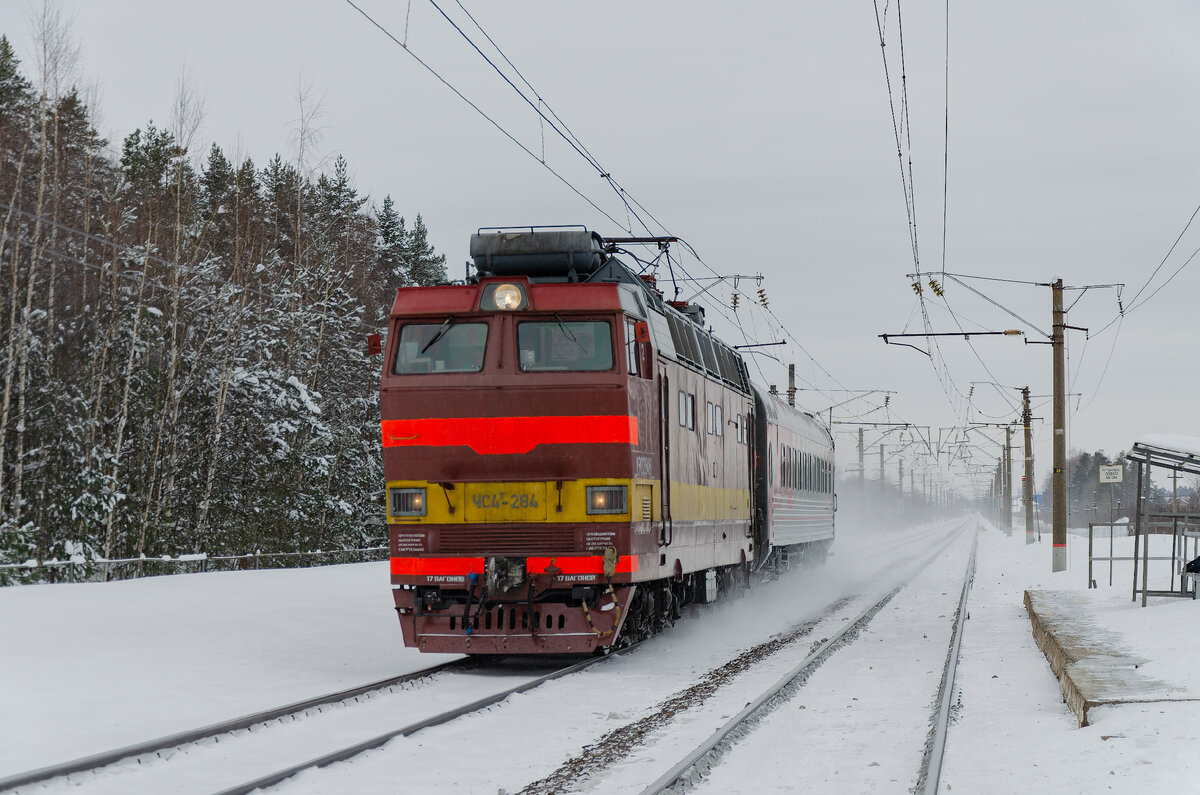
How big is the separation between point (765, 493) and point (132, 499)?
49.6 ft

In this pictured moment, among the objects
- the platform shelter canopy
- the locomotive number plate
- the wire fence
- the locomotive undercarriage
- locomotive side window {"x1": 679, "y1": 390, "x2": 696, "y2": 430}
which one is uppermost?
locomotive side window {"x1": 679, "y1": 390, "x2": 696, "y2": 430}

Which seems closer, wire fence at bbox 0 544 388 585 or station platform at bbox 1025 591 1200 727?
station platform at bbox 1025 591 1200 727

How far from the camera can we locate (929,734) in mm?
8695

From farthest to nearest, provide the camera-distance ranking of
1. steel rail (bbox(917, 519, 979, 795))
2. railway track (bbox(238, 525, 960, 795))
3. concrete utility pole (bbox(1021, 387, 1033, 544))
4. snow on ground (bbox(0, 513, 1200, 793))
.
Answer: concrete utility pole (bbox(1021, 387, 1033, 544)) < snow on ground (bbox(0, 513, 1200, 793)) < railway track (bbox(238, 525, 960, 795)) < steel rail (bbox(917, 519, 979, 795))

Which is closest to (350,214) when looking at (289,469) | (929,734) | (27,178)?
(289,469)

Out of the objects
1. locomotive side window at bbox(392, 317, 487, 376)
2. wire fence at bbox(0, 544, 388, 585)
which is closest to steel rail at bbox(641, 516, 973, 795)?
locomotive side window at bbox(392, 317, 487, 376)

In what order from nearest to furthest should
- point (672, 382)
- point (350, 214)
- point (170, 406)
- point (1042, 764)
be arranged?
point (1042, 764) < point (672, 382) < point (170, 406) < point (350, 214)

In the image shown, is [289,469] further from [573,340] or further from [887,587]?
[573,340]

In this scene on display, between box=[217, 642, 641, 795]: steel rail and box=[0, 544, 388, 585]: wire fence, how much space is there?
9873 millimetres

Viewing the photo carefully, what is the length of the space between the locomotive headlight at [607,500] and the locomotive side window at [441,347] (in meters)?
1.68

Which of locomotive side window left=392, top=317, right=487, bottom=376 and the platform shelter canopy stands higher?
locomotive side window left=392, top=317, right=487, bottom=376

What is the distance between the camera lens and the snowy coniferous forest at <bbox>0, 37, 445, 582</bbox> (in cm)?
2531

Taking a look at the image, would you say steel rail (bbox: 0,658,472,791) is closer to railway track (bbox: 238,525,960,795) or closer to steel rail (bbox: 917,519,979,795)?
railway track (bbox: 238,525,960,795)

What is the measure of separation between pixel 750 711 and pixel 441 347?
193 inches
